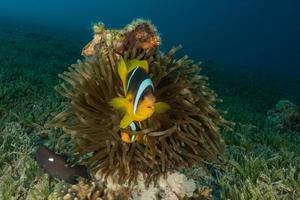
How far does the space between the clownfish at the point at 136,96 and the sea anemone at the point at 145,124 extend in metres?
0.31

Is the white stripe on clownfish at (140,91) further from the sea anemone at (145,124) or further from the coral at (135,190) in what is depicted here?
the coral at (135,190)

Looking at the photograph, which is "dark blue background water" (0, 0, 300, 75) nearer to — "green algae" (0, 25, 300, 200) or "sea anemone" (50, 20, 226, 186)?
"green algae" (0, 25, 300, 200)

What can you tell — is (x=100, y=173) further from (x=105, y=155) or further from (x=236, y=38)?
(x=236, y=38)

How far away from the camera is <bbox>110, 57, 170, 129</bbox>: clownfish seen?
2934mm

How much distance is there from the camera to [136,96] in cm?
300

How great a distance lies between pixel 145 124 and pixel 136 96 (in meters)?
0.71

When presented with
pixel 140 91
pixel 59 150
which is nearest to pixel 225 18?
pixel 59 150

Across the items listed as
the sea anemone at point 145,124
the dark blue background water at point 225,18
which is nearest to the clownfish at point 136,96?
the sea anemone at point 145,124

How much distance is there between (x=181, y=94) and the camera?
12.8 ft

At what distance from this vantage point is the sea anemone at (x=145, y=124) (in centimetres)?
367

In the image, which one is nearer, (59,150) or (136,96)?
(136,96)

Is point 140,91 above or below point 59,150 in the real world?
below

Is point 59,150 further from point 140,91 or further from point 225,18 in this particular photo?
point 225,18

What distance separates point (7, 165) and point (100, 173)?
1.51 meters
